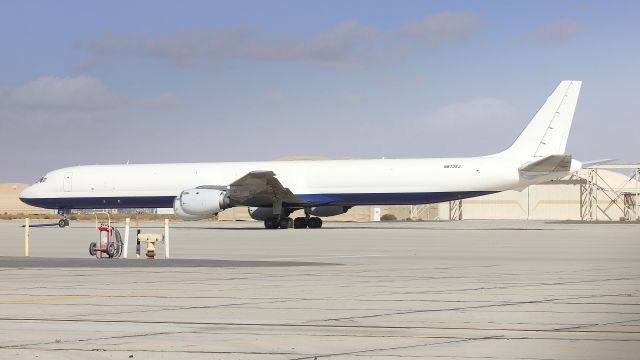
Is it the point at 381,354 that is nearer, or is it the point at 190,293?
the point at 381,354

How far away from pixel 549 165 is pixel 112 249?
32752 millimetres

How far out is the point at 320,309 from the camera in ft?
45.3

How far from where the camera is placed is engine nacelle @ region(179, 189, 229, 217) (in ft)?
183

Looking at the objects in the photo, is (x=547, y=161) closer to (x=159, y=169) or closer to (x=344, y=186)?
(x=344, y=186)

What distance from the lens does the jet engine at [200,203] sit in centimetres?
5569

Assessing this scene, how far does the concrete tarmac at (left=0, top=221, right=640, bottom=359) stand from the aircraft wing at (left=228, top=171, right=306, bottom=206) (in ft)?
96.9

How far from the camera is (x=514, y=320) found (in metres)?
12.5

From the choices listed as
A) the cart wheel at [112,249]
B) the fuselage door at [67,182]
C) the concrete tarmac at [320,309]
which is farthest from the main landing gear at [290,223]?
the concrete tarmac at [320,309]

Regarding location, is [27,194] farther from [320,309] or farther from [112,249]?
[320,309]

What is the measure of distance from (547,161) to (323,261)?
31.6 metres

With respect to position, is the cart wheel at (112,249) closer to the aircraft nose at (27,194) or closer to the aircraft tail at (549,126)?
the aircraft tail at (549,126)

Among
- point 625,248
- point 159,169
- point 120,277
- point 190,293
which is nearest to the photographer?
point 190,293

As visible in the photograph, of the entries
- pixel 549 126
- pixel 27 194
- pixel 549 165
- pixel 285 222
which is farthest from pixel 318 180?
pixel 27 194

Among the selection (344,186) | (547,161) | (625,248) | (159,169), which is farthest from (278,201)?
(625,248)
